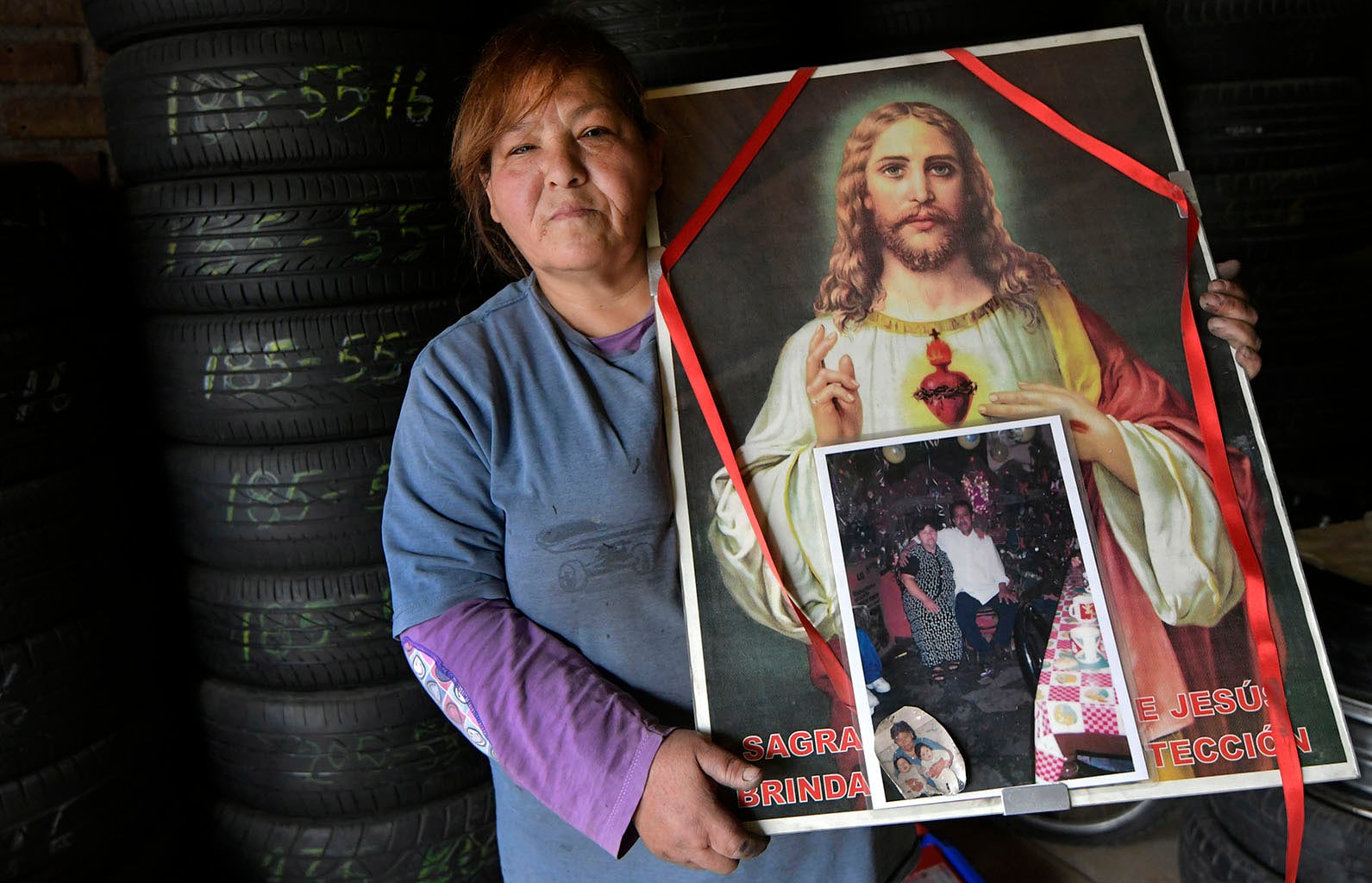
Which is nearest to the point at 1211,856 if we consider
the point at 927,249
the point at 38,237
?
the point at 927,249

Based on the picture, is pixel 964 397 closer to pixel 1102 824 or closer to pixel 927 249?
pixel 927 249

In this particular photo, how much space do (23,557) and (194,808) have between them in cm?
63

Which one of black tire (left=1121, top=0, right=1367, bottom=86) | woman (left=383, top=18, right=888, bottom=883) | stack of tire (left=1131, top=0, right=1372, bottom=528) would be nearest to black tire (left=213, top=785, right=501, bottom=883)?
woman (left=383, top=18, right=888, bottom=883)

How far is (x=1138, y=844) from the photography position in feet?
7.04

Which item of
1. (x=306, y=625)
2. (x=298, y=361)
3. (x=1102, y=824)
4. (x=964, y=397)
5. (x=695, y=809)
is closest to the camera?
(x=695, y=809)

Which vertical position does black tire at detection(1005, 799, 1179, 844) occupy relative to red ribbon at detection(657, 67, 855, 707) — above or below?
below

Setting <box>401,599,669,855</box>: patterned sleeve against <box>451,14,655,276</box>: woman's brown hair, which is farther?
<box>451,14,655,276</box>: woman's brown hair

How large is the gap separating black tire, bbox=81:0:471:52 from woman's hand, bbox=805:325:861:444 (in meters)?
1.11

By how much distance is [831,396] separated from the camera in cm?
106

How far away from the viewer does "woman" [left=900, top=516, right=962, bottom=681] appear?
987mm

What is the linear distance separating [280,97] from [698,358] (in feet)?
3.39

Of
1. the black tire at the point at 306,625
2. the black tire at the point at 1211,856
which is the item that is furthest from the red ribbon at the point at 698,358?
the black tire at the point at 1211,856

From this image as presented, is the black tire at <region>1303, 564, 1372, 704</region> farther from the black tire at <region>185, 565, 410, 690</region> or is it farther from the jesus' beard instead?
the black tire at <region>185, 565, 410, 690</region>

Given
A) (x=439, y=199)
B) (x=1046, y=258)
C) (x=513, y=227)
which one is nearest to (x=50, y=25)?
(x=439, y=199)
